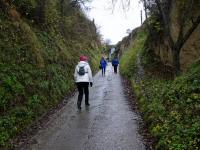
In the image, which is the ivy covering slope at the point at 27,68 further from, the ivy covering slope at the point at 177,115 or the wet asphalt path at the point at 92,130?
the ivy covering slope at the point at 177,115

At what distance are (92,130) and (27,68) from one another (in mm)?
4705

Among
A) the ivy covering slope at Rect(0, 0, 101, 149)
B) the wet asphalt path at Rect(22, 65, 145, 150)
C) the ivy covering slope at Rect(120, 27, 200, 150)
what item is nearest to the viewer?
the ivy covering slope at Rect(120, 27, 200, 150)

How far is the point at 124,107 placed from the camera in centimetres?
1289

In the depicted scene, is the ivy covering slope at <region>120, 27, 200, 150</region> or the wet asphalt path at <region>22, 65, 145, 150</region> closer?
the ivy covering slope at <region>120, 27, 200, 150</region>

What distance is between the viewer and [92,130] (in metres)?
9.41

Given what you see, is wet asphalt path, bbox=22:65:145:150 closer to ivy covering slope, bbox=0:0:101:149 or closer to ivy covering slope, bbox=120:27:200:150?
ivy covering slope, bbox=120:27:200:150

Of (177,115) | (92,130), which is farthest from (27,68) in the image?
(177,115)

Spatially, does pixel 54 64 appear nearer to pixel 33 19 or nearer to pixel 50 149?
pixel 33 19

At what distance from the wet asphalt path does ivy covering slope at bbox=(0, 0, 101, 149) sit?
70 centimetres

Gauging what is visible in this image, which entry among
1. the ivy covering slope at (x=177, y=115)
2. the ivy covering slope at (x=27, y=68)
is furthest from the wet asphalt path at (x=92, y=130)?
the ivy covering slope at (x=27, y=68)

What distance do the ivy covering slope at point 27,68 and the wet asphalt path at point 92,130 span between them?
70 cm

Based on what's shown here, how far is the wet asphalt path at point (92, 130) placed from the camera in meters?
8.02

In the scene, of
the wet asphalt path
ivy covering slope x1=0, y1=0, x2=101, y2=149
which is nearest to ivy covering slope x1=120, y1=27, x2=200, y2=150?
the wet asphalt path

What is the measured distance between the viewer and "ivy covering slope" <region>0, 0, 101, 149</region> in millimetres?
9781
